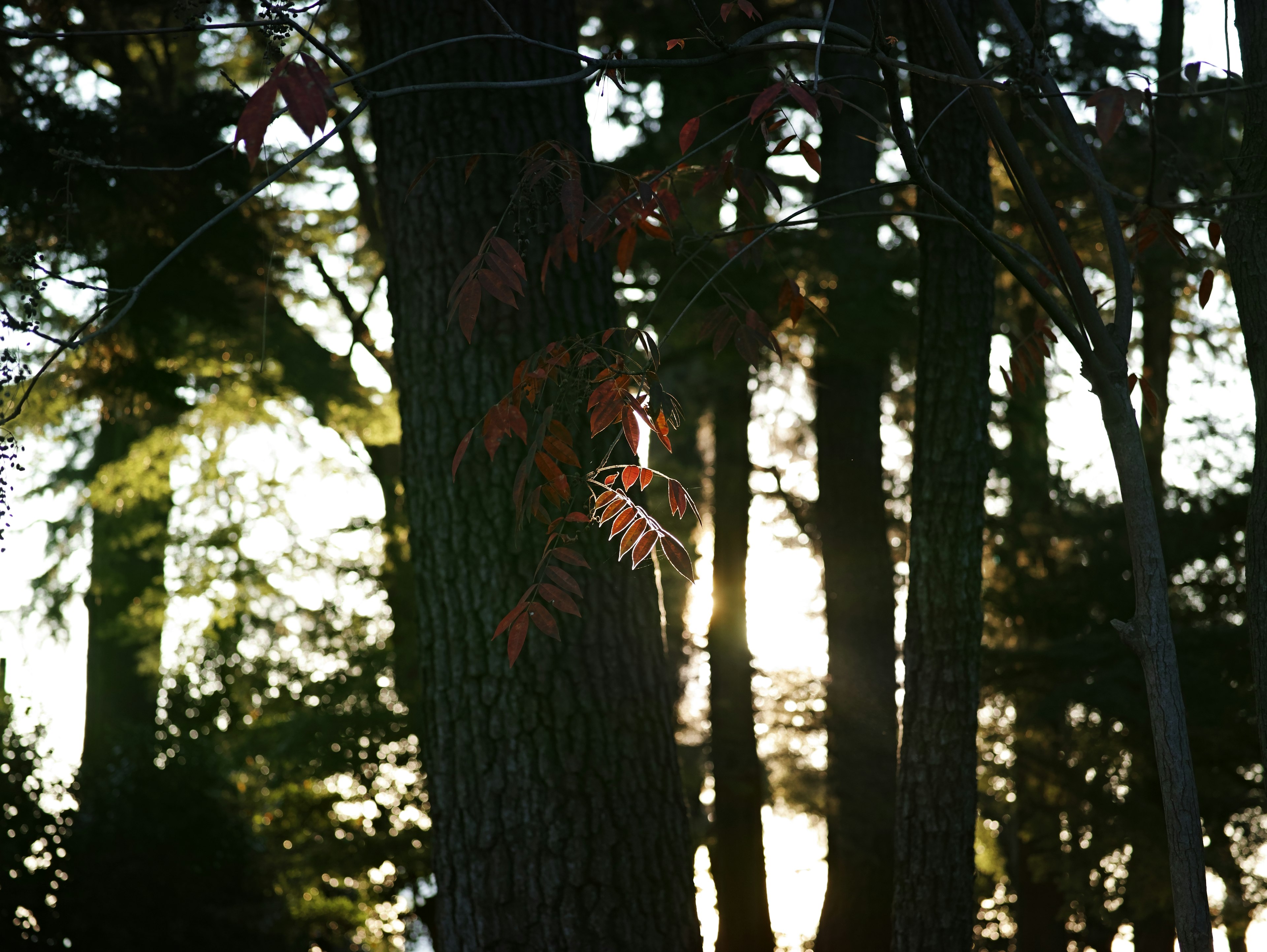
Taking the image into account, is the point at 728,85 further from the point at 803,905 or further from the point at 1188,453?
the point at 803,905

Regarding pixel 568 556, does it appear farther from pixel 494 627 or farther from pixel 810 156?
pixel 494 627

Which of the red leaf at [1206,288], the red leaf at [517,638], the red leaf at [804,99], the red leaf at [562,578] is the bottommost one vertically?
the red leaf at [517,638]

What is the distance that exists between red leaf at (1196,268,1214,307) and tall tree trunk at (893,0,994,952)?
1113 mm

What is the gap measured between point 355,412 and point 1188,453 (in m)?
8.04

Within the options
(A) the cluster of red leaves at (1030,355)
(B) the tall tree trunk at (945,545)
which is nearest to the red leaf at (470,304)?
(A) the cluster of red leaves at (1030,355)

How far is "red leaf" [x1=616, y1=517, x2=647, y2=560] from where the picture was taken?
201 centimetres

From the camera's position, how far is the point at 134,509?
1191 cm

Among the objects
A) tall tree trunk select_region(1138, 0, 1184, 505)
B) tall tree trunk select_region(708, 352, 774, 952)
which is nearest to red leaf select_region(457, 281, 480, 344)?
tall tree trunk select_region(1138, 0, 1184, 505)

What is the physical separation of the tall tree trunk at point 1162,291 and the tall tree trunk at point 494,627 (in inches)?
95.1

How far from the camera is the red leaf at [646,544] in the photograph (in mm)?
1956

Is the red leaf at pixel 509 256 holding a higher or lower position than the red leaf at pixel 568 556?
higher

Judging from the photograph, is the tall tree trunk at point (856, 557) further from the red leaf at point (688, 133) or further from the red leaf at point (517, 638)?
the red leaf at point (517, 638)

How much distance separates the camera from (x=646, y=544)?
2002mm

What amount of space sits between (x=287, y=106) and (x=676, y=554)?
1.05 meters
